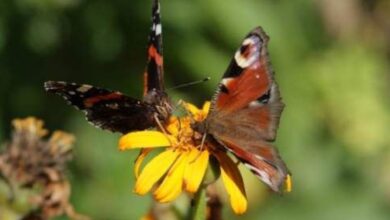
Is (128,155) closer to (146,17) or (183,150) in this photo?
(146,17)

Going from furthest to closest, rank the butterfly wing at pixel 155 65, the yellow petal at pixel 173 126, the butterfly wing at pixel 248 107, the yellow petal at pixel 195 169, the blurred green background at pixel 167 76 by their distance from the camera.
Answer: the blurred green background at pixel 167 76, the butterfly wing at pixel 155 65, the yellow petal at pixel 173 126, the butterfly wing at pixel 248 107, the yellow petal at pixel 195 169

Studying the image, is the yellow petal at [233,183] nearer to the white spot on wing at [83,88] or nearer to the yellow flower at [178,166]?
the yellow flower at [178,166]

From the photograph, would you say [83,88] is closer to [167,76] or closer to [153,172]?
[153,172]

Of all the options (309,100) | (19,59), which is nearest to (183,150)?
(19,59)

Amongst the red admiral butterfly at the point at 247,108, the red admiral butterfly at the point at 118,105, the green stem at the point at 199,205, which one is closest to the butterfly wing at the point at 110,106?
the red admiral butterfly at the point at 118,105

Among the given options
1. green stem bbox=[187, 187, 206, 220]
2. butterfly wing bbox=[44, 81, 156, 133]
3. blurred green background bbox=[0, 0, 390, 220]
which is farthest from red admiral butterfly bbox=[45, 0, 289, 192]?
blurred green background bbox=[0, 0, 390, 220]
